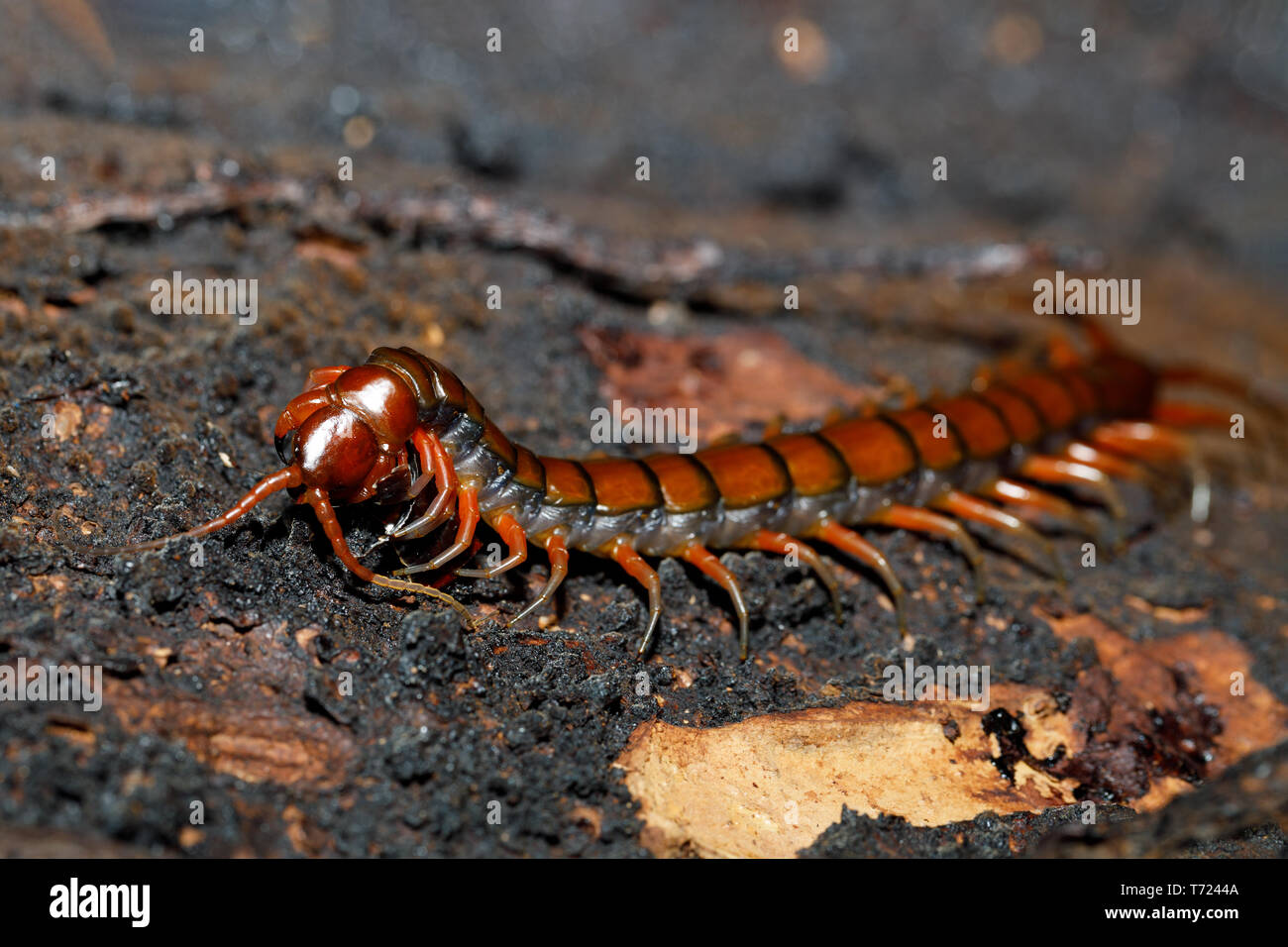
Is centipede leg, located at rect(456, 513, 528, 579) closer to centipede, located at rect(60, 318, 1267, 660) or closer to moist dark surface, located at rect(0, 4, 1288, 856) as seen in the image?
centipede, located at rect(60, 318, 1267, 660)

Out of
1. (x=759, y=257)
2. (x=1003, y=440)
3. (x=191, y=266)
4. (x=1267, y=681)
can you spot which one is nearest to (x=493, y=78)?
(x=759, y=257)

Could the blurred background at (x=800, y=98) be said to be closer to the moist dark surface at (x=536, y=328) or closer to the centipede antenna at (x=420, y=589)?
the moist dark surface at (x=536, y=328)

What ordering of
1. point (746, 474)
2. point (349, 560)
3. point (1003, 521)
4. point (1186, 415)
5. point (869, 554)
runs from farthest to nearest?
point (1186, 415), point (1003, 521), point (869, 554), point (746, 474), point (349, 560)

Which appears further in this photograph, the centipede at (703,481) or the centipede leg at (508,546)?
the centipede leg at (508,546)

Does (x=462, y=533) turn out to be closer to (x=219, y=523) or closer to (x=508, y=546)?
(x=508, y=546)

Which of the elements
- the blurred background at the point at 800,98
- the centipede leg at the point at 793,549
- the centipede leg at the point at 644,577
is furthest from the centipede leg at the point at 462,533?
the blurred background at the point at 800,98

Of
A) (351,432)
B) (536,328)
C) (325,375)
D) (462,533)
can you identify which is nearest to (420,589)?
(462,533)
